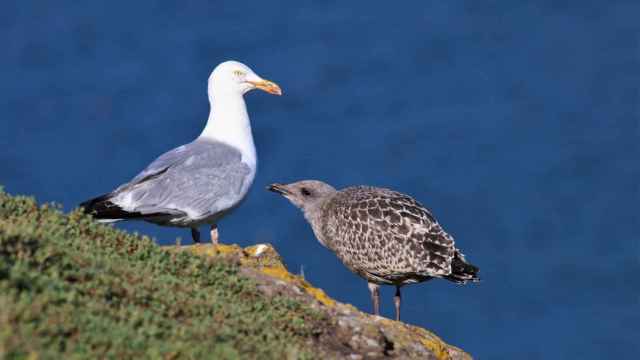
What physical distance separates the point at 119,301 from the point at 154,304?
0.24 m

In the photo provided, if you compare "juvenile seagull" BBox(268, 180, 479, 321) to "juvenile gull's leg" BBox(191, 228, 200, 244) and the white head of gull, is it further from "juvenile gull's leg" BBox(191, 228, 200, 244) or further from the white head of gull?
"juvenile gull's leg" BBox(191, 228, 200, 244)

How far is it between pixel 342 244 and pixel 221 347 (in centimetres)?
522

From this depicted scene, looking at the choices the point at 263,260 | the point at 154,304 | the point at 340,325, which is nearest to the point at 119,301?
the point at 154,304

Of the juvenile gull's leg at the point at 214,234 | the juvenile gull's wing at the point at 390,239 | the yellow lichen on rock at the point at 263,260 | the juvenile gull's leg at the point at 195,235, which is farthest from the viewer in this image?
the juvenile gull's leg at the point at 195,235

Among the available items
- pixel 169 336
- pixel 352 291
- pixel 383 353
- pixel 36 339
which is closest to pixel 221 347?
pixel 169 336

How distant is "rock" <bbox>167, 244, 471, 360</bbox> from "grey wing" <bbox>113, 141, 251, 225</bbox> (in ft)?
6.36

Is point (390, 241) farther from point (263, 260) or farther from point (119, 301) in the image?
point (119, 301)

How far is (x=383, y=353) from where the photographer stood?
27.6ft

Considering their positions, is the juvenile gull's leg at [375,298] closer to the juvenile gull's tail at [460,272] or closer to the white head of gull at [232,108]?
the juvenile gull's tail at [460,272]

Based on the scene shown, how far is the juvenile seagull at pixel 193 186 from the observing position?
1165 centimetres

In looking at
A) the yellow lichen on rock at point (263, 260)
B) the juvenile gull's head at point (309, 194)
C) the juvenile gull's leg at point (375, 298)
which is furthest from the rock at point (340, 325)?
the juvenile gull's head at point (309, 194)

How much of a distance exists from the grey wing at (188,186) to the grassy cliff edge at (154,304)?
2.11 meters

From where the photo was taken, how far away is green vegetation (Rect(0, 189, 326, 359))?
6477 mm

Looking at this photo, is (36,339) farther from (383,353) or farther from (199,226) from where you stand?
(199,226)
